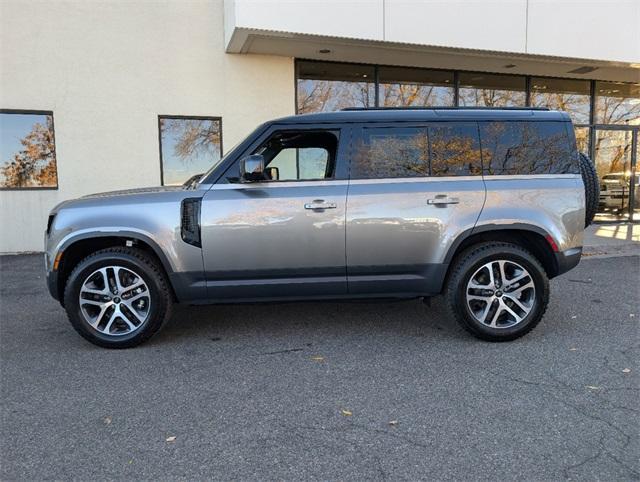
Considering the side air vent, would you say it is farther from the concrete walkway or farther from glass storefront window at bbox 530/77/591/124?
glass storefront window at bbox 530/77/591/124

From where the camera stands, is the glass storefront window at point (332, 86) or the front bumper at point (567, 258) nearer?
the front bumper at point (567, 258)

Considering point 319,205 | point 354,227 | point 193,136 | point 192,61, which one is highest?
point 192,61

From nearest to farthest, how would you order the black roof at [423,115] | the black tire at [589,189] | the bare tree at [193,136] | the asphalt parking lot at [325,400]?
1. the asphalt parking lot at [325,400]
2. the black roof at [423,115]
3. the black tire at [589,189]
4. the bare tree at [193,136]

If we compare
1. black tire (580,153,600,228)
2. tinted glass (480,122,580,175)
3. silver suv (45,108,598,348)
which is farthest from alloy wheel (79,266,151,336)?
black tire (580,153,600,228)

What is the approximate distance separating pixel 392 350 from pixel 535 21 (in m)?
8.13

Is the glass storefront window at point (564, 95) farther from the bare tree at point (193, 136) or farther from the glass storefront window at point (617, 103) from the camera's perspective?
the bare tree at point (193, 136)

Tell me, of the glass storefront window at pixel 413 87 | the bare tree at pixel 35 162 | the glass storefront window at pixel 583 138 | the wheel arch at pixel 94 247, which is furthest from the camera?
the glass storefront window at pixel 583 138

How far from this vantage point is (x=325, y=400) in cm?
308

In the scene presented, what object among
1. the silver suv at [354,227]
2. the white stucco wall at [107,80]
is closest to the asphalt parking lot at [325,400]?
the silver suv at [354,227]

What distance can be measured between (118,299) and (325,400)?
2.01 m

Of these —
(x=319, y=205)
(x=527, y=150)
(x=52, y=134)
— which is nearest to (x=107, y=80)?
(x=52, y=134)

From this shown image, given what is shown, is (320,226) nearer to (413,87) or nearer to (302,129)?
(302,129)

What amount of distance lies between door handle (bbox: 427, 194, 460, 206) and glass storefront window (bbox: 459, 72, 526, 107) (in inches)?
305

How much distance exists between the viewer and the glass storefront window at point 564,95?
11672mm
